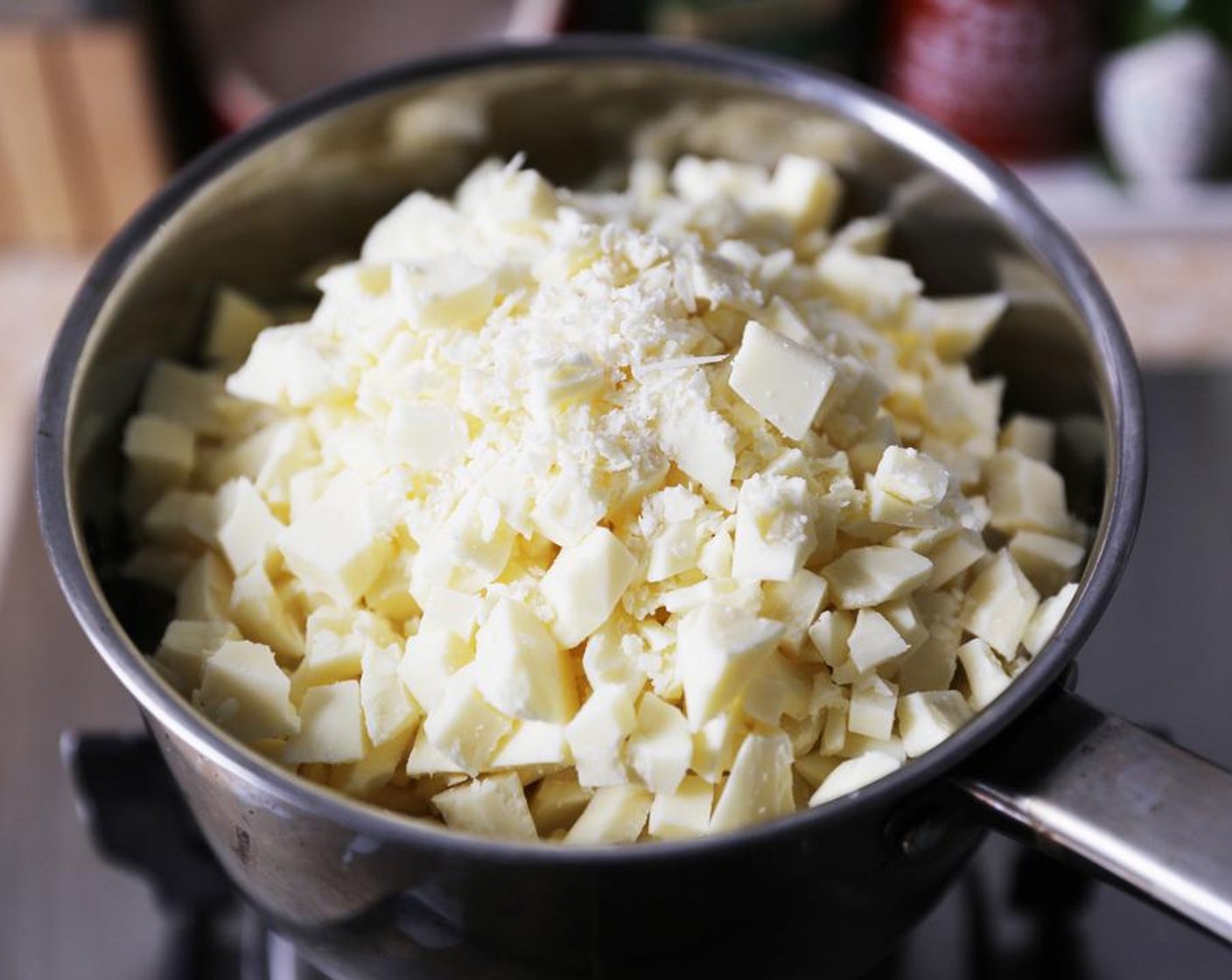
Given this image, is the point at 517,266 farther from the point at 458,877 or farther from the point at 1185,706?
the point at 1185,706

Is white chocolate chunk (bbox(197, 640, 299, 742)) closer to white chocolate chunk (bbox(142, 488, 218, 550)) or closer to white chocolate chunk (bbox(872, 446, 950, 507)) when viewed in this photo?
white chocolate chunk (bbox(142, 488, 218, 550))

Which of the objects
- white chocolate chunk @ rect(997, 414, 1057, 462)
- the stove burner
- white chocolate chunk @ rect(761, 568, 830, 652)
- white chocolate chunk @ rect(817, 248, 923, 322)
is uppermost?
white chocolate chunk @ rect(817, 248, 923, 322)

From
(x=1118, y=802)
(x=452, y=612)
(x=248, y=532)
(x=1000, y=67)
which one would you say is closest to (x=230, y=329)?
(x=248, y=532)

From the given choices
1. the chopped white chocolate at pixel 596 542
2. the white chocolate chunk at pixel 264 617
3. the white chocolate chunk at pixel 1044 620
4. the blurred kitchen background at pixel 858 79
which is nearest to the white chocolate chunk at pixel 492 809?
the chopped white chocolate at pixel 596 542

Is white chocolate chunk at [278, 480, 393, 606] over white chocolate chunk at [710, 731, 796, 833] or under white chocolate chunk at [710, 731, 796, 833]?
over

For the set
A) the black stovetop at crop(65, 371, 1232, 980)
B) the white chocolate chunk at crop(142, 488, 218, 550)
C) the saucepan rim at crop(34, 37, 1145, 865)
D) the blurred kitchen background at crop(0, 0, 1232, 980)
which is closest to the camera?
the saucepan rim at crop(34, 37, 1145, 865)

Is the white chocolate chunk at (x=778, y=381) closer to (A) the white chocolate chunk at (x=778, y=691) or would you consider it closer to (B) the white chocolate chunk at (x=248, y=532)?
(A) the white chocolate chunk at (x=778, y=691)

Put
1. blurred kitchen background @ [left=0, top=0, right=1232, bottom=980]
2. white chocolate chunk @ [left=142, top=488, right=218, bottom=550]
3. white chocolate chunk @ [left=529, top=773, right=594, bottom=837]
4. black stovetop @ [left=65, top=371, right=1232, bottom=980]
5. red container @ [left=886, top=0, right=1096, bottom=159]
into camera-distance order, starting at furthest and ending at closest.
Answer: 1. red container @ [left=886, top=0, right=1096, bottom=159]
2. blurred kitchen background @ [left=0, top=0, right=1232, bottom=980]
3. black stovetop @ [left=65, top=371, right=1232, bottom=980]
4. white chocolate chunk @ [left=142, top=488, right=218, bottom=550]
5. white chocolate chunk @ [left=529, top=773, right=594, bottom=837]

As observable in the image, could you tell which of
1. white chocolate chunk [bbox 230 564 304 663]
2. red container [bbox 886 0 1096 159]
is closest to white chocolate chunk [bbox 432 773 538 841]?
white chocolate chunk [bbox 230 564 304 663]
